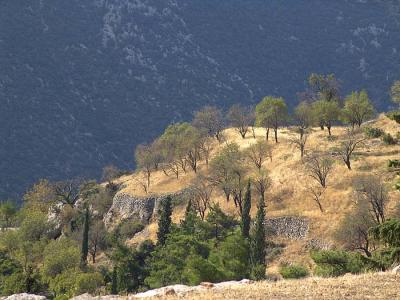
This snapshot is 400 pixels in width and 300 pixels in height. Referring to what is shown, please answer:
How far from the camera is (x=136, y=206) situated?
89312mm

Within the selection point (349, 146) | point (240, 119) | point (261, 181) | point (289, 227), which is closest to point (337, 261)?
point (289, 227)

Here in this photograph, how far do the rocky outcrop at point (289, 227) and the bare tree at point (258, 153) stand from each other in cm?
1414

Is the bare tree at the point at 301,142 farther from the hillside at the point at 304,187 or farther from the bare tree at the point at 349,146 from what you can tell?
the bare tree at the point at 349,146

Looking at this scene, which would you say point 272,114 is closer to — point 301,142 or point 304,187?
point 301,142

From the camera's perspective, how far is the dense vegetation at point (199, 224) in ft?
163

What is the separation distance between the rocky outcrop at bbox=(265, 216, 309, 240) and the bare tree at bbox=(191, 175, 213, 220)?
11174 millimetres

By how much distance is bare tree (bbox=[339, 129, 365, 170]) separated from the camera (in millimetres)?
71750

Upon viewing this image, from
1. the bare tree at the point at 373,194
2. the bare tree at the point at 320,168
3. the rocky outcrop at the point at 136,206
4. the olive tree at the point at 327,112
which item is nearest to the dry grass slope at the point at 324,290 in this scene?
the bare tree at the point at 373,194

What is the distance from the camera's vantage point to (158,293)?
23531 mm

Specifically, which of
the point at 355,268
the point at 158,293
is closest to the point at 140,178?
the point at 355,268

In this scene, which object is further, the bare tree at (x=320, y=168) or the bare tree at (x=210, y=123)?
the bare tree at (x=210, y=123)

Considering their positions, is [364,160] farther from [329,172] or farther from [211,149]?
[211,149]

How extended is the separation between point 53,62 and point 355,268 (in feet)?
594

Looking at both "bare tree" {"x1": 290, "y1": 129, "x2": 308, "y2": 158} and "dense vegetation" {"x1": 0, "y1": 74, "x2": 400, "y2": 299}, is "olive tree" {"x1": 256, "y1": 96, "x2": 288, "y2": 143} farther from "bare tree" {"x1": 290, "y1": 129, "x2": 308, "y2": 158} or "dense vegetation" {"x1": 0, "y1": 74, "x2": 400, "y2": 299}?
"bare tree" {"x1": 290, "y1": 129, "x2": 308, "y2": 158}
